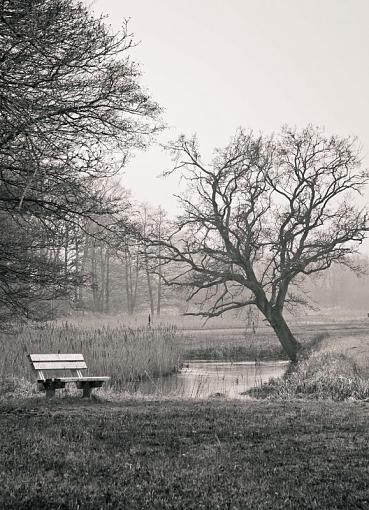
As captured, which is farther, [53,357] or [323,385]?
[323,385]

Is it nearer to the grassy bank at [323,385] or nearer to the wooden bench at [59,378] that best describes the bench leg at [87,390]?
the wooden bench at [59,378]

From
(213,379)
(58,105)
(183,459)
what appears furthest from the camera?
(213,379)

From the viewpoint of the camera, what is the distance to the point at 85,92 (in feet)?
38.7

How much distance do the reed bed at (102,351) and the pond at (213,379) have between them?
50 centimetres

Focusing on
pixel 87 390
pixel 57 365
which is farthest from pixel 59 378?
pixel 57 365

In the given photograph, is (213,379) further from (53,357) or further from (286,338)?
(286,338)

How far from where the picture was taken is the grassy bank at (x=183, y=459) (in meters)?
5.66

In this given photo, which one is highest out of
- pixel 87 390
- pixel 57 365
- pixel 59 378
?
pixel 57 365

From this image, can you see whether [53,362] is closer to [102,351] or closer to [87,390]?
[87,390]

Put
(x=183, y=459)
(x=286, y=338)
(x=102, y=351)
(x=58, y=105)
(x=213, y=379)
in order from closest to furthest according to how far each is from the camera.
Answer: (x=183, y=459), (x=58, y=105), (x=102, y=351), (x=213, y=379), (x=286, y=338)

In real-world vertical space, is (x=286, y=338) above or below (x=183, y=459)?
above

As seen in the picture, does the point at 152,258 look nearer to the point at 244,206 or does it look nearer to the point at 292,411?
the point at 244,206

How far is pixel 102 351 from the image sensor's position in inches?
748

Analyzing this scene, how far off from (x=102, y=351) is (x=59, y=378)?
6261 mm
